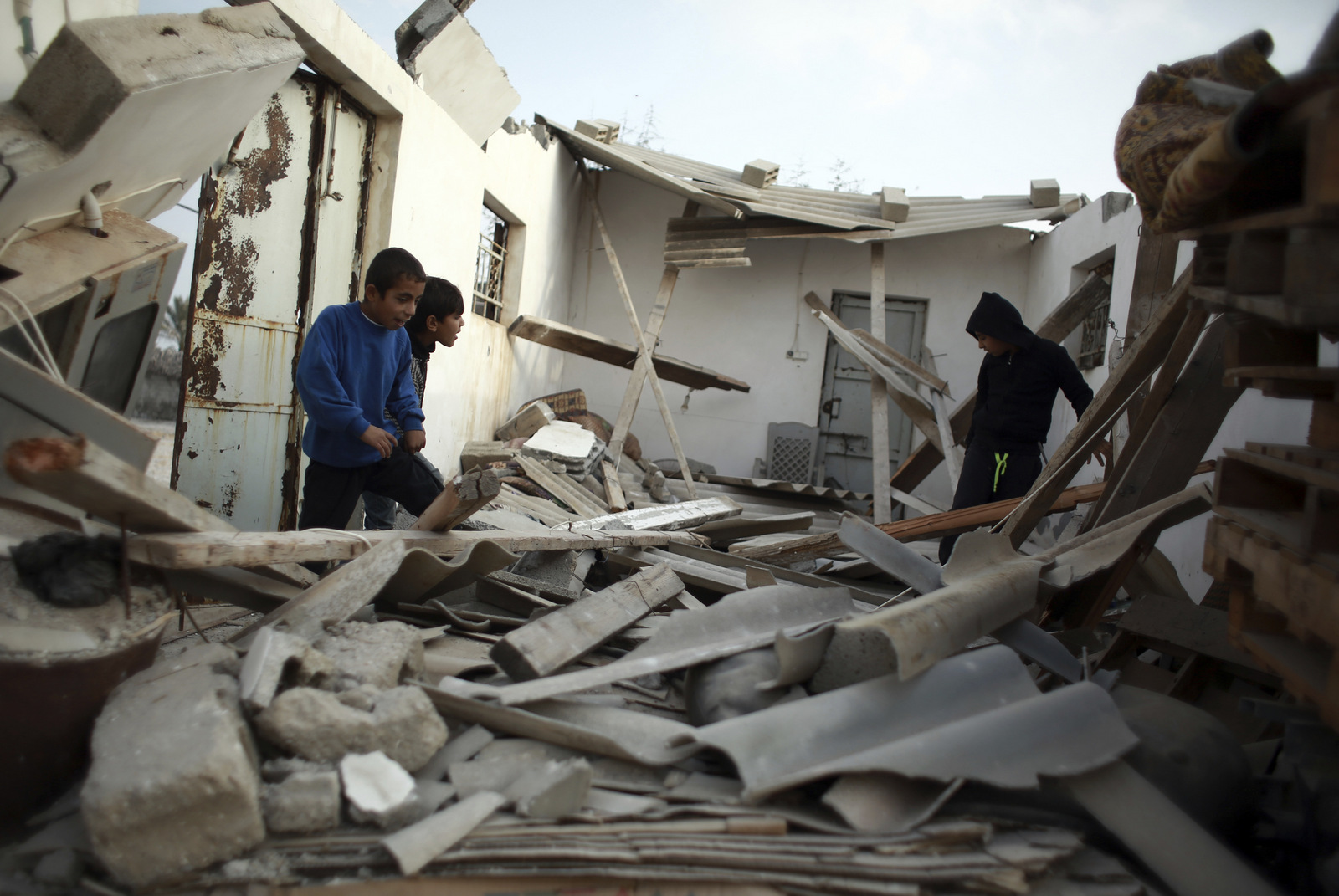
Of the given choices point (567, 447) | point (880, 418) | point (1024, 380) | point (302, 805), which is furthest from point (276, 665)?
point (880, 418)

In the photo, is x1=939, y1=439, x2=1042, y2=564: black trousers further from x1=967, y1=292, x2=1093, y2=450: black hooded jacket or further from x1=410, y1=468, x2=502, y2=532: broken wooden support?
x1=410, y1=468, x2=502, y2=532: broken wooden support

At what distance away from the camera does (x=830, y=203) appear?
876 cm

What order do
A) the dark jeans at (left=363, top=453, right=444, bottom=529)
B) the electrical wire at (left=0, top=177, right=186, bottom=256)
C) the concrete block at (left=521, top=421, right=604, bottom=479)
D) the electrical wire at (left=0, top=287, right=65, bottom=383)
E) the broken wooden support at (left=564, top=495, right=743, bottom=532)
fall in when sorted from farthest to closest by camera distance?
the concrete block at (left=521, top=421, right=604, bottom=479), the broken wooden support at (left=564, top=495, right=743, bottom=532), the dark jeans at (left=363, top=453, right=444, bottom=529), the electrical wire at (left=0, top=177, right=186, bottom=256), the electrical wire at (left=0, top=287, right=65, bottom=383)

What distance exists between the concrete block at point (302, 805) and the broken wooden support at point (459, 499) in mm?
1243

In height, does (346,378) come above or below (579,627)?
above

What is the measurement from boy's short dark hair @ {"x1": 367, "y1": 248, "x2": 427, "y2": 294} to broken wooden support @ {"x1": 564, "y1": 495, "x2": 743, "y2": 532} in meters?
1.47

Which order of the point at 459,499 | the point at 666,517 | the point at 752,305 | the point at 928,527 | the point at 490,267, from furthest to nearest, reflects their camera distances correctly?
the point at 752,305 → the point at 490,267 → the point at 666,517 → the point at 928,527 → the point at 459,499

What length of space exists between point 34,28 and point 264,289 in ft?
6.26

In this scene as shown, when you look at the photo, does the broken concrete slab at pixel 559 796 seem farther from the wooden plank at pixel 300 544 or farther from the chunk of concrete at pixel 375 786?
the wooden plank at pixel 300 544

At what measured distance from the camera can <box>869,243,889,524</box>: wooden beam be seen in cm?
715

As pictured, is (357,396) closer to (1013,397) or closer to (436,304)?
(436,304)

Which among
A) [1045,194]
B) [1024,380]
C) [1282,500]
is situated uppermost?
[1045,194]

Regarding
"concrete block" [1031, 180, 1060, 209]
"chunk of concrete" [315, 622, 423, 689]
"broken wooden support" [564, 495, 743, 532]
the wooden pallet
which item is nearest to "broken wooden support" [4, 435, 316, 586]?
"chunk of concrete" [315, 622, 423, 689]

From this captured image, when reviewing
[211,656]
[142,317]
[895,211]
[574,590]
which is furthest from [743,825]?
[895,211]
